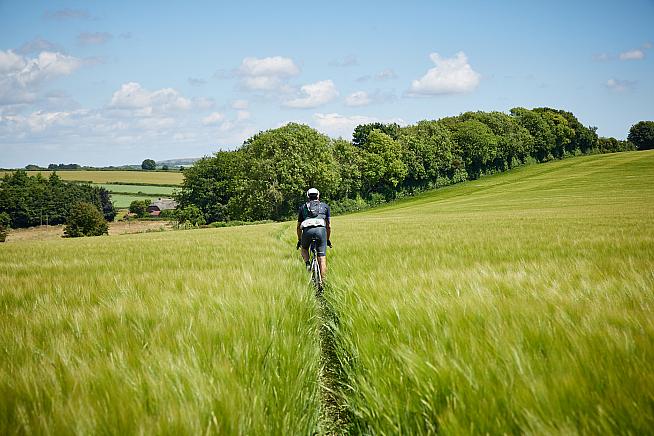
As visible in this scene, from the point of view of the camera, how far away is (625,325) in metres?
2.48

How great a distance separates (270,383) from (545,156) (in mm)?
121611

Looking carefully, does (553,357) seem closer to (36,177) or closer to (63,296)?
(63,296)

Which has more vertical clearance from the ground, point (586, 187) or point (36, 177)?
point (36, 177)

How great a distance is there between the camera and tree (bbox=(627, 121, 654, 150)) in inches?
4857

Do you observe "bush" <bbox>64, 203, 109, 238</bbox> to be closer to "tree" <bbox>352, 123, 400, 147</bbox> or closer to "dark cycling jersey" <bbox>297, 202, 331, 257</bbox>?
"tree" <bbox>352, 123, 400, 147</bbox>

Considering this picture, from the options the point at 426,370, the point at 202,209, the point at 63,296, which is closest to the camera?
the point at 426,370

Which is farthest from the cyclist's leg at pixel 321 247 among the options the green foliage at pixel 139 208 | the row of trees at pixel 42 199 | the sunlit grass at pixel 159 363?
the green foliage at pixel 139 208

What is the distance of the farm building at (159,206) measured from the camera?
366 ft

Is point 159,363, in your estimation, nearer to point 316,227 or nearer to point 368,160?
point 316,227

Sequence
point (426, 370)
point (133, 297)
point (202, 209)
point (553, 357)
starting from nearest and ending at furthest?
1. point (553, 357)
2. point (426, 370)
3. point (133, 297)
4. point (202, 209)

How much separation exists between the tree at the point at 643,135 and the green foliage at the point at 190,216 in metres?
140

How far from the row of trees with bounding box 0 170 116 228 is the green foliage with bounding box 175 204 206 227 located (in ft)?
Result: 120

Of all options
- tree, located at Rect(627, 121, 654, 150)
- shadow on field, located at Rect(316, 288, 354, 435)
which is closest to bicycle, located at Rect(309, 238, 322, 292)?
shadow on field, located at Rect(316, 288, 354, 435)

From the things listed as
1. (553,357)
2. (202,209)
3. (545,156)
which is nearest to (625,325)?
(553,357)
